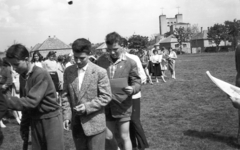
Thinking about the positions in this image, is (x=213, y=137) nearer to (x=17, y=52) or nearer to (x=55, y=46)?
(x=17, y=52)

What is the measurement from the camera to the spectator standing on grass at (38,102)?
11.2ft

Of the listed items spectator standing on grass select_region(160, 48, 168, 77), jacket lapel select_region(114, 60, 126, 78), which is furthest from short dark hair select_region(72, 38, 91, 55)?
spectator standing on grass select_region(160, 48, 168, 77)

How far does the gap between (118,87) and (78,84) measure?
826 mm

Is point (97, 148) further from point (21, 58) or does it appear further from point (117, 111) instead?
point (21, 58)

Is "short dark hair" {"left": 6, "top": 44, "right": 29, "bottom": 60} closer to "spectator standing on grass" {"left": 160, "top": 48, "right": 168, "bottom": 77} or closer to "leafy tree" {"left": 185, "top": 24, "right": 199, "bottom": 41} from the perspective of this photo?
"spectator standing on grass" {"left": 160, "top": 48, "right": 168, "bottom": 77}

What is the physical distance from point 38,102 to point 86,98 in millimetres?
596

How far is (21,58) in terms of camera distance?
345 centimetres

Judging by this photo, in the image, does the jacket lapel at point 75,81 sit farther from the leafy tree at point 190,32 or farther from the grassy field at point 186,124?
the leafy tree at point 190,32

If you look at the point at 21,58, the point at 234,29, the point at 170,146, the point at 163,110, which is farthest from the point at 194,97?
the point at 234,29

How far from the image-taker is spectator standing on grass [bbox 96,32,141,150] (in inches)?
168

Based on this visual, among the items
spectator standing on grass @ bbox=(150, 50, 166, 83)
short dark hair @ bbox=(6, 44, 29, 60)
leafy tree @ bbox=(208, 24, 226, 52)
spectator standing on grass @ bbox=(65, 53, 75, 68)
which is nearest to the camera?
short dark hair @ bbox=(6, 44, 29, 60)

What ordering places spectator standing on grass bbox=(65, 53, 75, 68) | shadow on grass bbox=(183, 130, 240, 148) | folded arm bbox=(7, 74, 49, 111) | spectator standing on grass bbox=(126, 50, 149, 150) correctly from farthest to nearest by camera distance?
spectator standing on grass bbox=(65, 53, 75, 68), shadow on grass bbox=(183, 130, 240, 148), spectator standing on grass bbox=(126, 50, 149, 150), folded arm bbox=(7, 74, 49, 111)

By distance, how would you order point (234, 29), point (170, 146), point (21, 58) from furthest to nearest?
point (234, 29) < point (170, 146) < point (21, 58)

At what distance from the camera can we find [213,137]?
626cm
